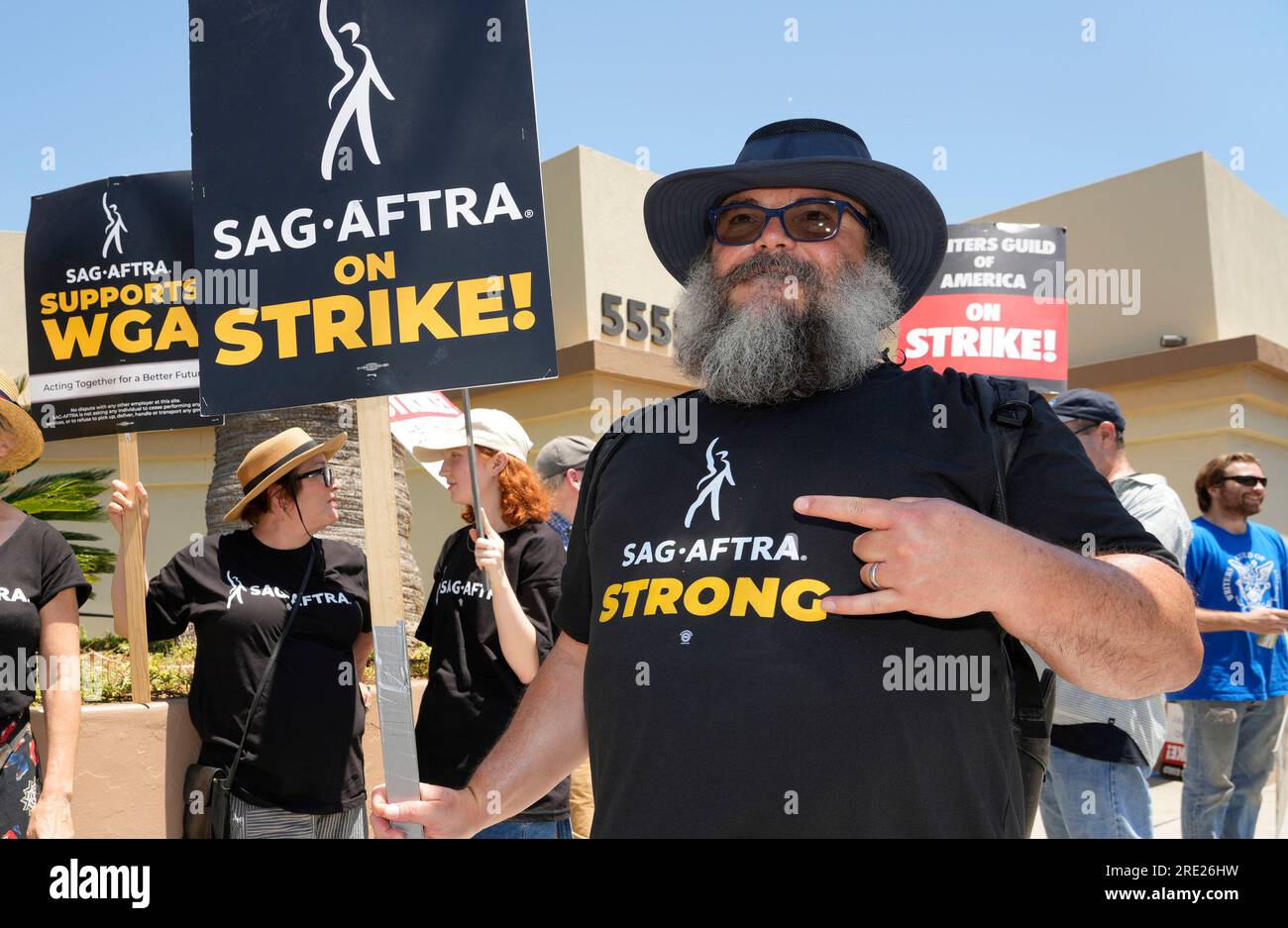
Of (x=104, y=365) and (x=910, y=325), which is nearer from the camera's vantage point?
(x=104, y=365)

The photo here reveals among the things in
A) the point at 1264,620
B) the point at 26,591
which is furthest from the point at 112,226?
the point at 1264,620

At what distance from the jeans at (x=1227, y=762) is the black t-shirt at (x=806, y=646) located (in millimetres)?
4234

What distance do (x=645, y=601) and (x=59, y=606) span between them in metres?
2.63

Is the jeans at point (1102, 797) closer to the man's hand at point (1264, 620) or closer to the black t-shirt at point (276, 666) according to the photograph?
the man's hand at point (1264, 620)

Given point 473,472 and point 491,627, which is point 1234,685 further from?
point 473,472

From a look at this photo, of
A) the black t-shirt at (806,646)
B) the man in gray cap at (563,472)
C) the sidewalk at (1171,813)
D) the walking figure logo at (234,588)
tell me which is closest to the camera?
the black t-shirt at (806,646)

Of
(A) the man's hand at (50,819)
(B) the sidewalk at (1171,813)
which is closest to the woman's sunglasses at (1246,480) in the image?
(B) the sidewalk at (1171,813)

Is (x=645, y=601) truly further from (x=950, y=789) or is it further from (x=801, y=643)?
(x=950, y=789)

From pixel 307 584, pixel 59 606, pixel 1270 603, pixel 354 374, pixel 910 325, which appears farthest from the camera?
pixel 910 325

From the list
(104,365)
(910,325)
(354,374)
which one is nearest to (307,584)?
(104,365)

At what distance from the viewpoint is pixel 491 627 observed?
4.01 m

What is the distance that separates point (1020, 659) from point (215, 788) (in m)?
3.13

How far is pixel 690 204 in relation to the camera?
2.65 meters

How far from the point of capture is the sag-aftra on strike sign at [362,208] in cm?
250
